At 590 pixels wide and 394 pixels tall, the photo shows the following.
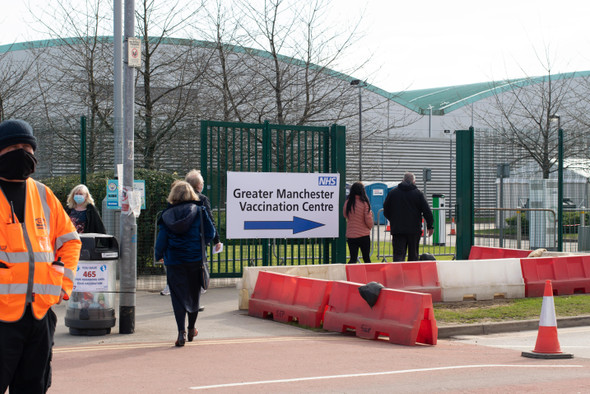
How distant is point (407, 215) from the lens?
1455 cm

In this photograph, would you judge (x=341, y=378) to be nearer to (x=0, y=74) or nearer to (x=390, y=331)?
(x=390, y=331)

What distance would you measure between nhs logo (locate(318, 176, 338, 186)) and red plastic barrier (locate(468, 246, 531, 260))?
369 cm

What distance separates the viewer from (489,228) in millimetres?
19375

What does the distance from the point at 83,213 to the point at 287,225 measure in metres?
3.79

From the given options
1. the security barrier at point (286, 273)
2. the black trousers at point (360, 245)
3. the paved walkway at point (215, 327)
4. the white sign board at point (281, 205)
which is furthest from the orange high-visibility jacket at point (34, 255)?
the black trousers at point (360, 245)

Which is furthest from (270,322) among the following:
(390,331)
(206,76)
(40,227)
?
(206,76)

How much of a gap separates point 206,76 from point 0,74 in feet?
25.6

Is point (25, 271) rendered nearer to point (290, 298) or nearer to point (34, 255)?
point (34, 255)

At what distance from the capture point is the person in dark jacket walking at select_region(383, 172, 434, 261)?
1455cm

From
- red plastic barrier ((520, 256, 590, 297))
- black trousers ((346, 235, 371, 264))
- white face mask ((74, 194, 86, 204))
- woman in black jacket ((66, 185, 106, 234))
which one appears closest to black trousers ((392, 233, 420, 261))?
black trousers ((346, 235, 371, 264))

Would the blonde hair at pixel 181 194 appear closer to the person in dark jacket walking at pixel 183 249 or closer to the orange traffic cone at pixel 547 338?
the person in dark jacket walking at pixel 183 249

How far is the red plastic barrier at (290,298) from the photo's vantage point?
10562 millimetres

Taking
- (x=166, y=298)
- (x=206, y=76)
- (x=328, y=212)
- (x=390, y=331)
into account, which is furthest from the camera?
(x=206, y=76)

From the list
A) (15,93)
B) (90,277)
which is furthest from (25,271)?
(15,93)
